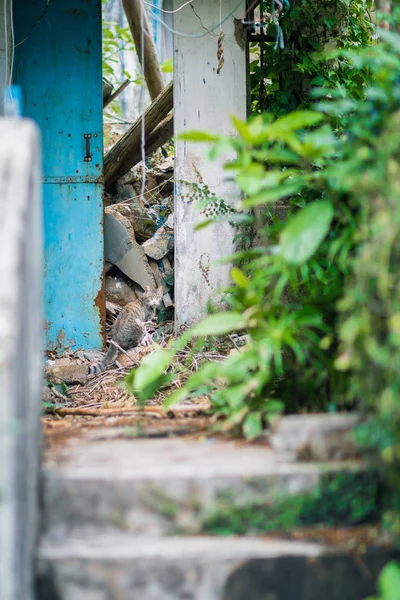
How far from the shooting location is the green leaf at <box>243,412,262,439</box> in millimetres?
2553

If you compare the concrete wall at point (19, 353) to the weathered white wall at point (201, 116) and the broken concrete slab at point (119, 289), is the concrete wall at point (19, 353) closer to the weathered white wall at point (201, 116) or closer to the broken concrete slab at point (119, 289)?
the weathered white wall at point (201, 116)

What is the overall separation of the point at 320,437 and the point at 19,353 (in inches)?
42.2

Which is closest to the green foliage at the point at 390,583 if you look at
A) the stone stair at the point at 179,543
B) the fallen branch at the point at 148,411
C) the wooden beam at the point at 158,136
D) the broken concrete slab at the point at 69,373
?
the stone stair at the point at 179,543

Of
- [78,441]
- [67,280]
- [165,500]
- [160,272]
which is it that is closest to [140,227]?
[160,272]

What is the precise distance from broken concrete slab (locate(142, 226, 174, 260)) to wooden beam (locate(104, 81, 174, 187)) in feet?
2.58

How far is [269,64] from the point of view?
521 cm

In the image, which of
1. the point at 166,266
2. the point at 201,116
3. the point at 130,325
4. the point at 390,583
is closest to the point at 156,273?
the point at 166,266

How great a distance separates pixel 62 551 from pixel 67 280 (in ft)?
11.9

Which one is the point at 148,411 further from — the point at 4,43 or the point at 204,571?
the point at 4,43

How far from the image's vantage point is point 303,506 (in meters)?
2.24

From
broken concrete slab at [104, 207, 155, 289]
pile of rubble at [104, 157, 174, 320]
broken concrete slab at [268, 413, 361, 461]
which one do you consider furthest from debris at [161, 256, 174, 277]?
broken concrete slab at [268, 413, 361, 461]

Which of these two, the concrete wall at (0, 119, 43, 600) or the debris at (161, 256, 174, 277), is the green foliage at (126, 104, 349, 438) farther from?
the debris at (161, 256, 174, 277)

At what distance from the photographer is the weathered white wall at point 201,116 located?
509cm

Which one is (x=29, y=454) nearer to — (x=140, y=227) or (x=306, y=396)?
(x=306, y=396)
